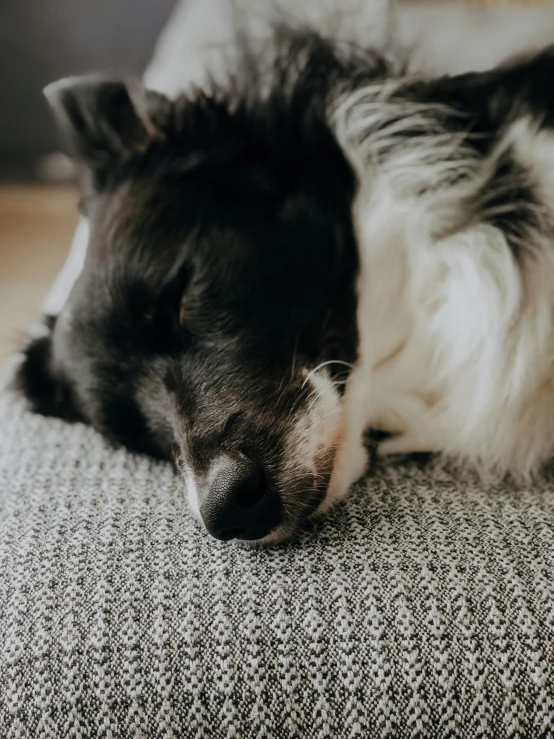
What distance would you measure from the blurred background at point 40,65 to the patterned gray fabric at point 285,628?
2.18 meters

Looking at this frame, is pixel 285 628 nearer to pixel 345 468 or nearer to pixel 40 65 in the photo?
pixel 345 468

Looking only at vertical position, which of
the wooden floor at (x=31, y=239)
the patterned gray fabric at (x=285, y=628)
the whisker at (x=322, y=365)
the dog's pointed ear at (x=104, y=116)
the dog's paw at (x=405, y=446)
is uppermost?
the dog's pointed ear at (x=104, y=116)

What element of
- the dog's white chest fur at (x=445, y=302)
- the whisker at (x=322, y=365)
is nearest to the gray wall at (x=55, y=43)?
the dog's white chest fur at (x=445, y=302)

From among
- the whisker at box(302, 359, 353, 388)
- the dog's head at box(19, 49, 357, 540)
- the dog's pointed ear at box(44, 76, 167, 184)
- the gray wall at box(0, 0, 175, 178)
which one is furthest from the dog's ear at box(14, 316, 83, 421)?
the gray wall at box(0, 0, 175, 178)

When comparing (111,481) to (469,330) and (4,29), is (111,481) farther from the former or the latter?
(4,29)

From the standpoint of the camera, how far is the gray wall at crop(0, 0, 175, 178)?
310 centimetres

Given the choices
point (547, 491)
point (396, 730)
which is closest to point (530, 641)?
point (396, 730)

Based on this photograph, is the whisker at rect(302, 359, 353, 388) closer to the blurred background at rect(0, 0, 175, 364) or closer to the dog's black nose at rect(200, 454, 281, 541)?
the dog's black nose at rect(200, 454, 281, 541)

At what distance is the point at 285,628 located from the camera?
785 millimetres

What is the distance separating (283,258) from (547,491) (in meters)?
0.54

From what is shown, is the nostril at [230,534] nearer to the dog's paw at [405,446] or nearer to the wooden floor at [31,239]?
the dog's paw at [405,446]

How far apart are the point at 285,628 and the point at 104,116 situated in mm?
961

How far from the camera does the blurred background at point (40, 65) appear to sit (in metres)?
3.09

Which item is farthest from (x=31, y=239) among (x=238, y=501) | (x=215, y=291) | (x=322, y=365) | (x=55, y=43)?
(x=238, y=501)
